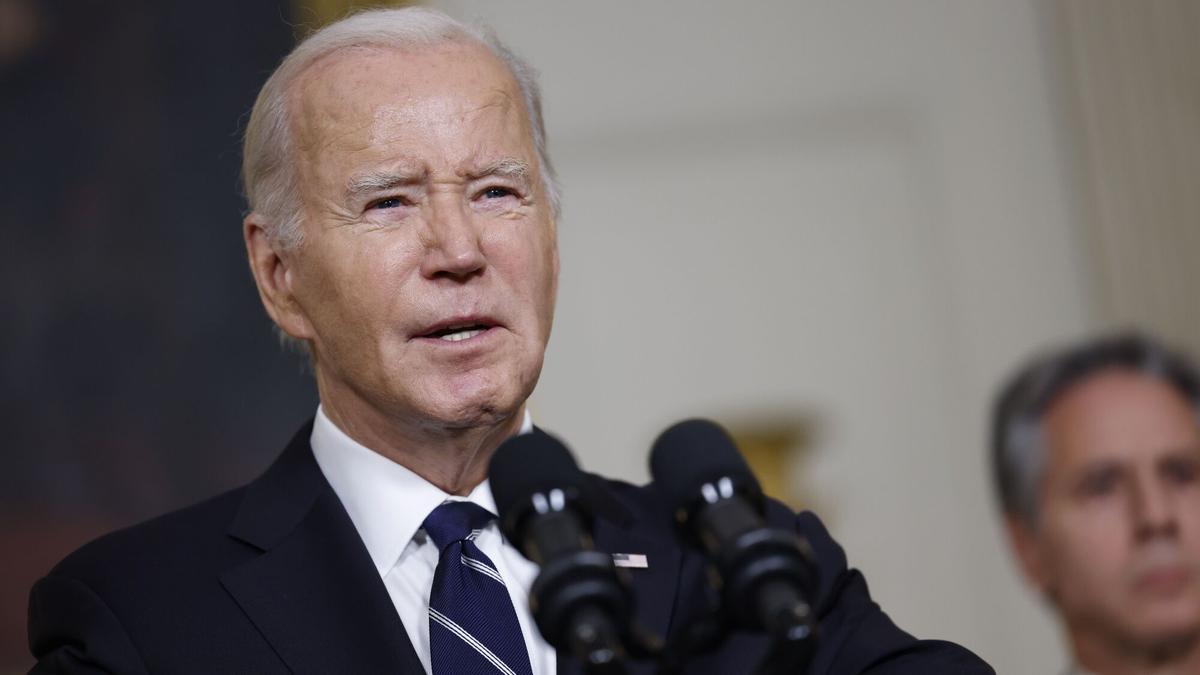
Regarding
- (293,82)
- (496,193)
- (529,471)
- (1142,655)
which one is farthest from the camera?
(293,82)

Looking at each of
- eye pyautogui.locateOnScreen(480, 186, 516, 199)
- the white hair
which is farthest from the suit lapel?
eye pyautogui.locateOnScreen(480, 186, 516, 199)

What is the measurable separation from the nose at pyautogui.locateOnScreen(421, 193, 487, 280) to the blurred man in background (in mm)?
808

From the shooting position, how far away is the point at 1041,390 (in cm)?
220

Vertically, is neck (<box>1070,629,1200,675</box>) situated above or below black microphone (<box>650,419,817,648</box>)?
below

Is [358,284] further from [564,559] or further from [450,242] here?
[564,559]

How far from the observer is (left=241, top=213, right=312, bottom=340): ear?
7.43 feet

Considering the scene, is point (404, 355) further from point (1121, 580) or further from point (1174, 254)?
point (1174, 254)

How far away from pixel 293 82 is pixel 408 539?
27.5 inches

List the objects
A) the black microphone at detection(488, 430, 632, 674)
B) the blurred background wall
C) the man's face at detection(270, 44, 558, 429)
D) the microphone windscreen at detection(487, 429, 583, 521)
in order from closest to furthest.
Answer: the black microphone at detection(488, 430, 632, 674), the microphone windscreen at detection(487, 429, 583, 521), the man's face at detection(270, 44, 558, 429), the blurred background wall

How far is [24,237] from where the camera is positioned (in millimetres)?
4367

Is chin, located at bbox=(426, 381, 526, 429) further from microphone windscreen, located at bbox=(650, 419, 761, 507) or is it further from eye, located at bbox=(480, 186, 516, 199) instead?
microphone windscreen, located at bbox=(650, 419, 761, 507)

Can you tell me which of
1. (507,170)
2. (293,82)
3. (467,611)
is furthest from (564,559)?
(293,82)

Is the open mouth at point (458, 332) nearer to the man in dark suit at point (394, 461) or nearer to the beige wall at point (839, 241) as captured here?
the man in dark suit at point (394, 461)

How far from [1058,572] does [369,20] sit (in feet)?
4.10
